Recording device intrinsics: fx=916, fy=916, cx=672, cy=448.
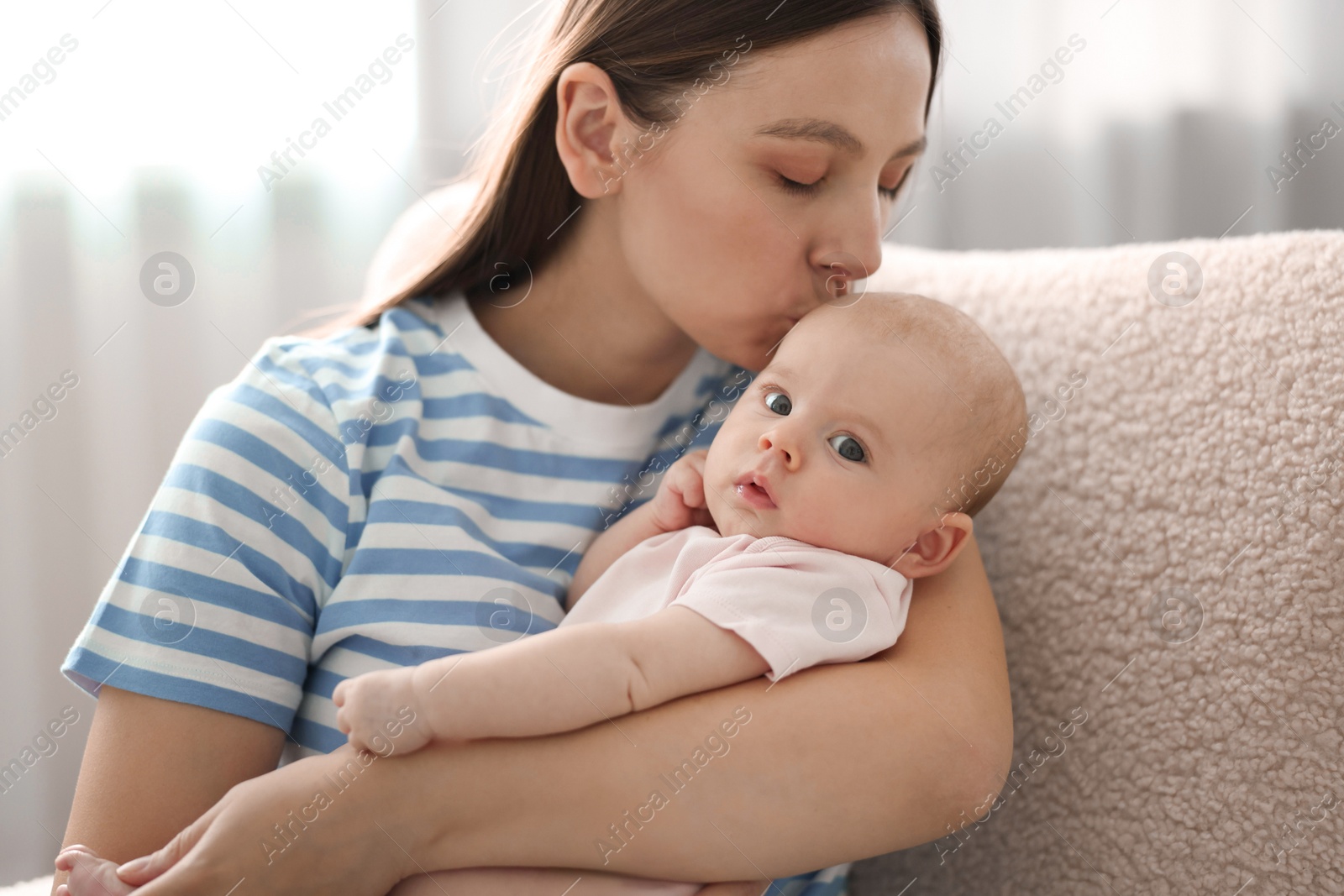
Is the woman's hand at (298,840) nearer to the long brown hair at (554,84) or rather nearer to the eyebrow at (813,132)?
the long brown hair at (554,84)

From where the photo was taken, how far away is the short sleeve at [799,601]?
77 cm

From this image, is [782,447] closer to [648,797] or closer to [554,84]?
[648,797]

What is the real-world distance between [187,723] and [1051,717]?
83 cm

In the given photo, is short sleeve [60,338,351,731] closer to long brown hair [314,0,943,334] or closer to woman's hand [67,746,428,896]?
woman's hand [67,746,428,896]

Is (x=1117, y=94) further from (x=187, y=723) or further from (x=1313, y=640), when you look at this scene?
(x=187, y=723)

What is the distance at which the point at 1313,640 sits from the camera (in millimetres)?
807

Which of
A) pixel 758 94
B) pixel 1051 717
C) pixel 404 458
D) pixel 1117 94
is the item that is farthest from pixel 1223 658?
pixel 1117 94

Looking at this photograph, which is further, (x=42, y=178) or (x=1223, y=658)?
(x=42, y=178)

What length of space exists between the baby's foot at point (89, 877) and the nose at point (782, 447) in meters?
0.65

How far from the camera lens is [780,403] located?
0.89 meters

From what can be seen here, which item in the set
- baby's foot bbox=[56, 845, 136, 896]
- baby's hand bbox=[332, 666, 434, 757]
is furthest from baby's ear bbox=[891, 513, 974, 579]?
baby's foot bbox=[56, 845, 136, 896]

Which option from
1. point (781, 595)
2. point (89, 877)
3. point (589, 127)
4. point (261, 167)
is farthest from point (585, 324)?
point (261, 167)

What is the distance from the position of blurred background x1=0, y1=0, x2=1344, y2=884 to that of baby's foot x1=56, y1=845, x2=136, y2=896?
1.21 meters

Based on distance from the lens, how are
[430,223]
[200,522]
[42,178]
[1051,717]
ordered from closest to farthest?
[200,522] < [1051,717] < [430,223] < [42,178]
